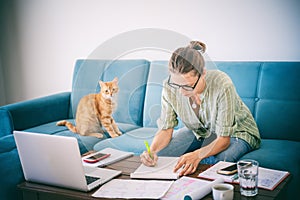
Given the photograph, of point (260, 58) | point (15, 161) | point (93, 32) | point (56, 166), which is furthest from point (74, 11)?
point (56, 166)

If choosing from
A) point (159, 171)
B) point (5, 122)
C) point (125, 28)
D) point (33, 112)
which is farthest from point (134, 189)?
point (125, 28)

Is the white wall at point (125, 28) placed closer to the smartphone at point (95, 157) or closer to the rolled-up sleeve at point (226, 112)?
the rolled-up sleeve at point (226, 112)

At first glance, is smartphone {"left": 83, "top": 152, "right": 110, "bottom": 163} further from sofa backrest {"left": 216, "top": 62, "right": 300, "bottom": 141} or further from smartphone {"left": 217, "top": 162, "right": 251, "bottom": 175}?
sofa backrest {"left": 216, "top": 62, "right": 300, "bottom": 141}

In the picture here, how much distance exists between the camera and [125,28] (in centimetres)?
312

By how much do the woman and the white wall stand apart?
0.77 meters

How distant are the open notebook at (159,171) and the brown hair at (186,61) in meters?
0.39

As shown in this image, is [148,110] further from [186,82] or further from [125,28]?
[125,28]

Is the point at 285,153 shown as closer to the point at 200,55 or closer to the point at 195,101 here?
the point at 195,101

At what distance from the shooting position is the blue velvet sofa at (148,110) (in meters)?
1.79

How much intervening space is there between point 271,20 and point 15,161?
5.83ft

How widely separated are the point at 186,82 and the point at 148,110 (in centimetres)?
75

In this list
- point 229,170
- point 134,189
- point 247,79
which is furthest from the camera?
point 247,79

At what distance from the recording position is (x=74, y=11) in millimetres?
3344

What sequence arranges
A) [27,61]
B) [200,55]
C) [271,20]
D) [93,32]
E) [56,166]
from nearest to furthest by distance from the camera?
[56,166] → [200,55] → [271,20] → [93,32] → [27,61]
